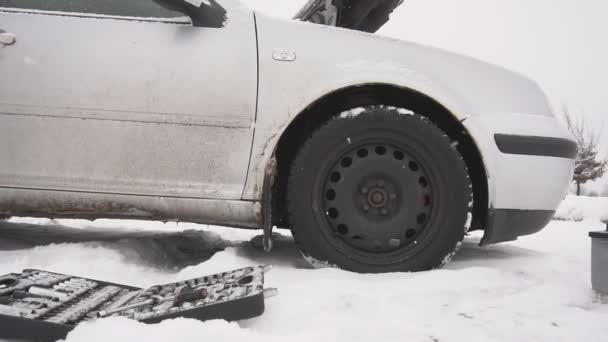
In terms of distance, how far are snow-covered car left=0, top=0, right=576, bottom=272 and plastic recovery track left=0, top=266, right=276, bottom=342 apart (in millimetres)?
495

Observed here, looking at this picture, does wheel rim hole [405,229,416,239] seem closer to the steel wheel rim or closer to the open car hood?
the steel wheel rim

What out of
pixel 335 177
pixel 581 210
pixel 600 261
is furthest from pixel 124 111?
pixel 581 210

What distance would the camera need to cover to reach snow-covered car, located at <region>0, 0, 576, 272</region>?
6.28 ft

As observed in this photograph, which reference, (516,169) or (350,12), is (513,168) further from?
(350,12)

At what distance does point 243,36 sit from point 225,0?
0.26m

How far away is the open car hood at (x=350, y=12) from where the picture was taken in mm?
3348

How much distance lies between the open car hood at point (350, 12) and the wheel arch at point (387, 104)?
1.52 meters

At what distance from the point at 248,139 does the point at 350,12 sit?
2290mm

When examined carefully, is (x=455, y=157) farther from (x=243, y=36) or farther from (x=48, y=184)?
(x=48, y=184)

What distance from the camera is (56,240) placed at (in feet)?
8.20

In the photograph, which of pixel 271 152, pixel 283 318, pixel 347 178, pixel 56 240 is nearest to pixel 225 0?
pixel 271 152

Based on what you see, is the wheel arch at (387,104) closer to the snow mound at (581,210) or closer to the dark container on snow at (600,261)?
the dark container on snow at (600,261)

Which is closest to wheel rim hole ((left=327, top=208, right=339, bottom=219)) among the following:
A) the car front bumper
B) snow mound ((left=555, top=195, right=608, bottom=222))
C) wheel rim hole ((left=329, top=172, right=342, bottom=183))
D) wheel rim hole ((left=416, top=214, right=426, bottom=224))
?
wheel rim hole ((left=329, top=172, right=342, bottom=183))

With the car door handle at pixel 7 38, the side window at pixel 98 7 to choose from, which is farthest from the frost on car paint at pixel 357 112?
the car door handle at pixel 7 38
